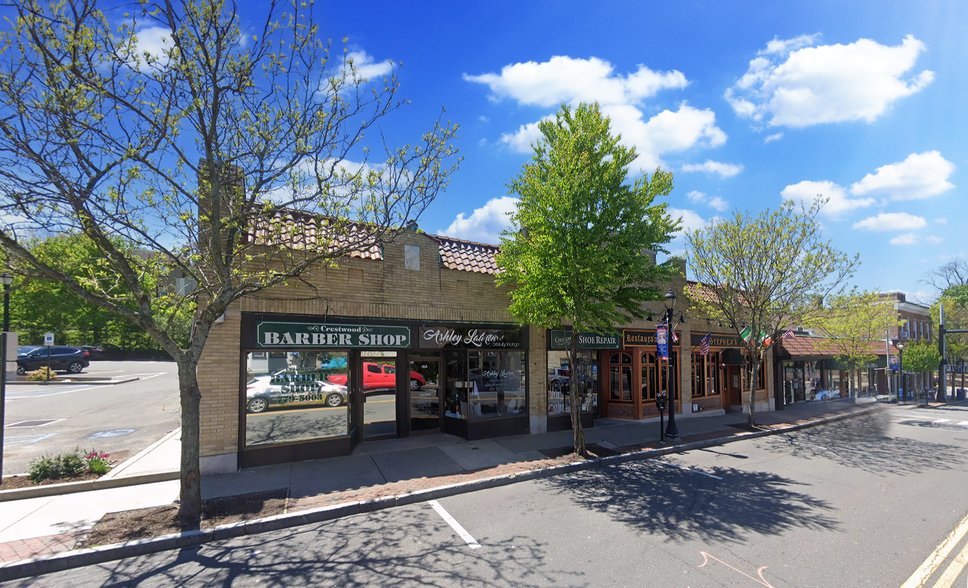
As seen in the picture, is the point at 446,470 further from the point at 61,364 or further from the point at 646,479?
the point at 61,364

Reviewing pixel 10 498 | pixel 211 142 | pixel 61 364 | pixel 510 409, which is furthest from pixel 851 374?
pixel 61 364

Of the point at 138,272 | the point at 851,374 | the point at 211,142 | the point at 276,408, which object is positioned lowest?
the point at 851,374

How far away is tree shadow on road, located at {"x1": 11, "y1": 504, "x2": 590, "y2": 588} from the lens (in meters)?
5.02

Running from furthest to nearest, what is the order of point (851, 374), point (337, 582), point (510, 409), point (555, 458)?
point (851, 374) < point (510, 409) < point (555, 458) < point (337, 582)

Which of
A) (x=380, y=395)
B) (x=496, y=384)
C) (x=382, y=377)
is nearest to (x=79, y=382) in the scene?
(x=380, y=395)

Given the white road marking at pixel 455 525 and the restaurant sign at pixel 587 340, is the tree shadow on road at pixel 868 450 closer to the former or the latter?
the restaurant sign at pixel 587 340

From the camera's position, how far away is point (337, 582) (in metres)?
4.99

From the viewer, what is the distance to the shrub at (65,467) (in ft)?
25.5

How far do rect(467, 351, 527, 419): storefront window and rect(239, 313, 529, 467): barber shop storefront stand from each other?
0.09ft

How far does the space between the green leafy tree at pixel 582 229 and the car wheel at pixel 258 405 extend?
575 centimetres

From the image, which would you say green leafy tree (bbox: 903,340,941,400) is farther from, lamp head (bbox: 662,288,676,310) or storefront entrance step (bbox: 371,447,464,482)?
storefront entrance step (bbox: 371,447,464,482)

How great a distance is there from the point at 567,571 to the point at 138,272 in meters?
7.66

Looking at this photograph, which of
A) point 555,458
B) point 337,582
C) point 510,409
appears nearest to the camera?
point 337,582

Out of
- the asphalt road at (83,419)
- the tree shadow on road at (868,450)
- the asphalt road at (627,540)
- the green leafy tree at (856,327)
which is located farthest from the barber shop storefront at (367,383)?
the green leafy tree at (856,327)
